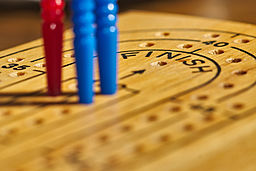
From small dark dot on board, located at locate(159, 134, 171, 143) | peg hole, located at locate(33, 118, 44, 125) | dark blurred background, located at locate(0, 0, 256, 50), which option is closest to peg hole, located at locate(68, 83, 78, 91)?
peg hole, located at locate(33, 118, 44, 125)

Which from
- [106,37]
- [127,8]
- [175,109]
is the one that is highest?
[106,37]

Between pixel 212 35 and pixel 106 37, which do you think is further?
pixel 212 35

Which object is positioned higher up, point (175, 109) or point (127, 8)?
point (175, 109)

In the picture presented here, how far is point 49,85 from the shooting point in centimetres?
93

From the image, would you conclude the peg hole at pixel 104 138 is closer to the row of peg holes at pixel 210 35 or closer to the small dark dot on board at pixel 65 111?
the small dark dot on board at pixel 65 111

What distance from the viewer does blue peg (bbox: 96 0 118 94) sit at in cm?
87

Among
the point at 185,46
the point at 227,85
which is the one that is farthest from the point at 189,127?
the point at 185,46

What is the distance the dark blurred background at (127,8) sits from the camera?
1894 mm

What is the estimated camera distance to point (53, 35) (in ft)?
2.89

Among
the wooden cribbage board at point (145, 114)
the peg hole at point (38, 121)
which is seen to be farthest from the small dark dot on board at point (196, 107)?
the peg hole at point (38, 121)

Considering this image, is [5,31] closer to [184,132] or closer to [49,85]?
[49,85]

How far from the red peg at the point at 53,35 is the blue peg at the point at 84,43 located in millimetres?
53

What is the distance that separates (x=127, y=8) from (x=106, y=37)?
143 centimetres

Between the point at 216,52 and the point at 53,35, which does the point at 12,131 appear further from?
the point at 216,52
